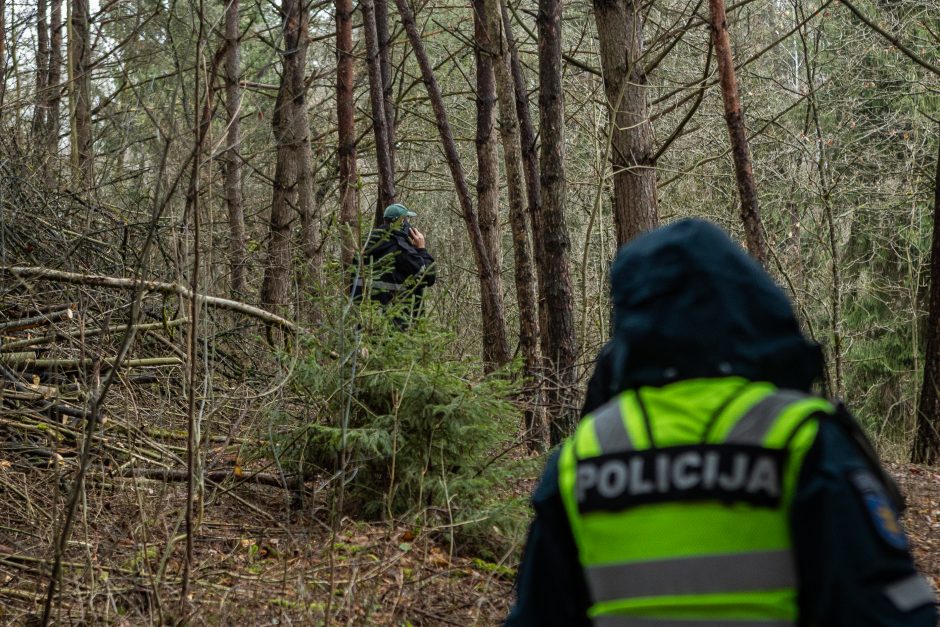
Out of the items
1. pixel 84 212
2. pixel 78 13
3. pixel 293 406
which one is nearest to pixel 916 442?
pixel 293 406

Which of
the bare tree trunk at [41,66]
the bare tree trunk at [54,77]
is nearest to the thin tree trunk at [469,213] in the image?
the bare tree trunk at [54,77]

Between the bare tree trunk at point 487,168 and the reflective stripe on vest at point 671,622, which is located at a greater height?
the bare tree trunk at point 487,168

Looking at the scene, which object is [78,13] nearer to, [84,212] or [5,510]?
[84,212]

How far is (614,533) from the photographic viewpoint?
5.72 feet

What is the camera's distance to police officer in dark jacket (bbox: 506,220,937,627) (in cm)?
155

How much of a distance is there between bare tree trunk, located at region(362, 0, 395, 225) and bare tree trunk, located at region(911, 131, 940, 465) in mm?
6086

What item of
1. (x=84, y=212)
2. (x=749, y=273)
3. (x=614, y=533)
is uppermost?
(x=84, y=212)

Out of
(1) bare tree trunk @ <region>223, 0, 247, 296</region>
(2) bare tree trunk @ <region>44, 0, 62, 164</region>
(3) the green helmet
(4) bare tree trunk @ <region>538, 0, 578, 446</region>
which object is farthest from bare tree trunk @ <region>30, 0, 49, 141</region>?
(4) bare tree trunk @ <region>538, 0, 578, 446</region>

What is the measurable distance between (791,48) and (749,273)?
23.3 m

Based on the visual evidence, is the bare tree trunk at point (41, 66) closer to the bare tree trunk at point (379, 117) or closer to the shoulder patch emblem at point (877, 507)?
the bare tree trunk at point (379, 117)

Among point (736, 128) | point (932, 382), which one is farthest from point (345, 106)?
point (932, 382)

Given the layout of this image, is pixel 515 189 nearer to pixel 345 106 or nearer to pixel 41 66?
pixel 345 106

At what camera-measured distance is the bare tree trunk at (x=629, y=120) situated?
860cm

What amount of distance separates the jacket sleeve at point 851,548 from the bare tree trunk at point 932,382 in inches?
389
